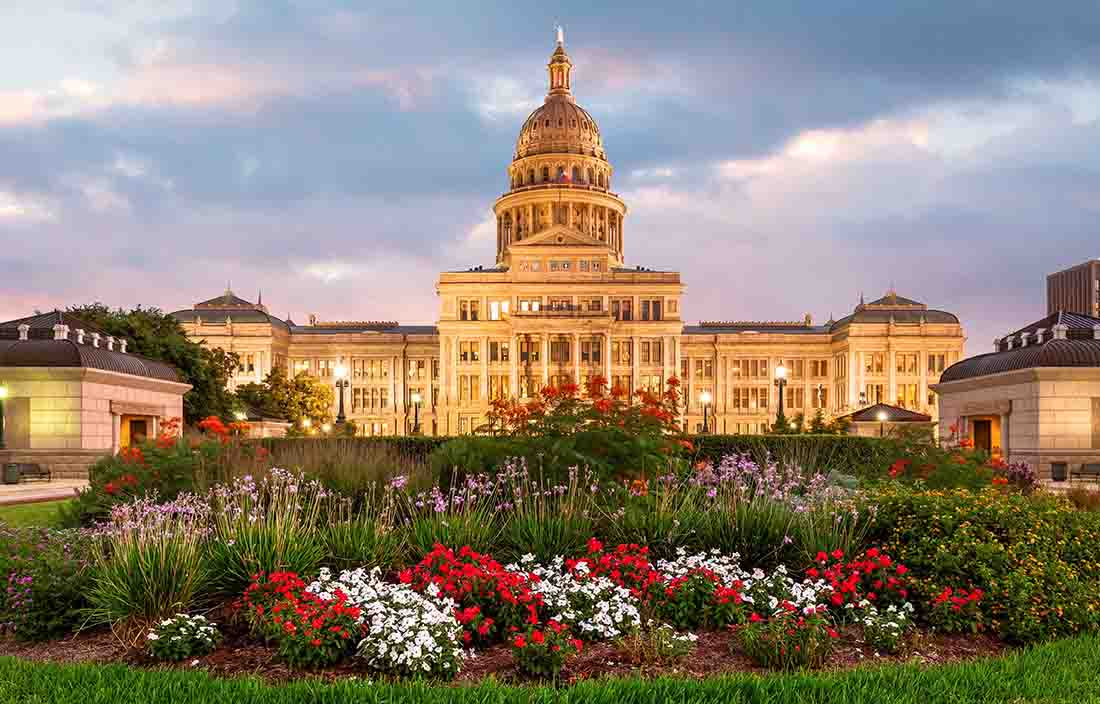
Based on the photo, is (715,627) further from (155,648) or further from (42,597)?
(42,597)

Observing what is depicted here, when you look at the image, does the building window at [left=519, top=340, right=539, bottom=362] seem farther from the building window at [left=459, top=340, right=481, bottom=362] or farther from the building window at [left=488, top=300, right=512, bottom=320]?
the building window at [left=459, top=340, right=481, bottom=362]

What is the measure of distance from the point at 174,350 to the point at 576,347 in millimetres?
50186

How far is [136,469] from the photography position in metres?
14.1

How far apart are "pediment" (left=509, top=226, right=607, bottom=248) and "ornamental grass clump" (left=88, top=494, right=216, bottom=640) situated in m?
90.1

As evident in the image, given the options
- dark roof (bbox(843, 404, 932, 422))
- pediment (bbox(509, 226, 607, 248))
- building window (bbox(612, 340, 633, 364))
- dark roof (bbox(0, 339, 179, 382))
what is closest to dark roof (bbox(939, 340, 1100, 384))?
dark roof (bbox(843, 404, 932, 422))

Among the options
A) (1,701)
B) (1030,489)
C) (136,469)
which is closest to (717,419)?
(1030,489)

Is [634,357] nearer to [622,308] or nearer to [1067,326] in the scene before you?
[622,308]

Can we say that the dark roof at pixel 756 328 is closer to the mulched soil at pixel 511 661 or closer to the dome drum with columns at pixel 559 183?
the dome drum with columns at pixel 559 183

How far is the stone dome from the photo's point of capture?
124m

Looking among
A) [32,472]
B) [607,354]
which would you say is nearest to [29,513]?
[32,472]

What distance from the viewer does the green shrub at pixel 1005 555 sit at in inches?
336

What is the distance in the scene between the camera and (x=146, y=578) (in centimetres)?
822

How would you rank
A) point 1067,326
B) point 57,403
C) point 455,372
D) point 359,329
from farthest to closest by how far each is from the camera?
point 359,329, point 455,372, point 1067,326, point 57,403

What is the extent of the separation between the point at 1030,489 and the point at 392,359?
89909 mm
